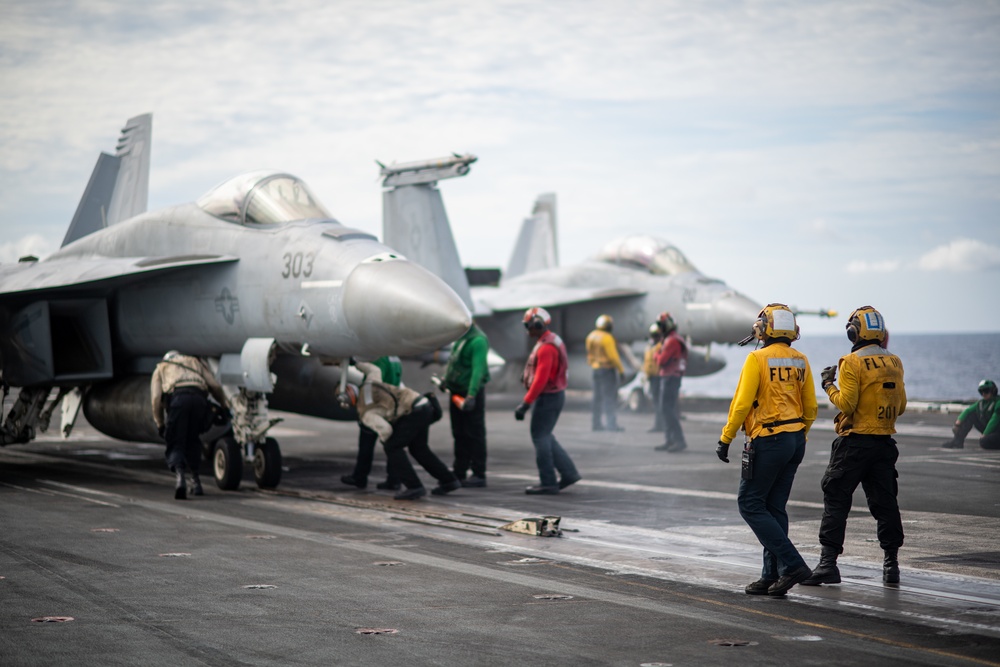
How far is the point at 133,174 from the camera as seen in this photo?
64.6ft

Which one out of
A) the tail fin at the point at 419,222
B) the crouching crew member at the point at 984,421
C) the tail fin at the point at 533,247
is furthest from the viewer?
the tail fin at the point at 533,247

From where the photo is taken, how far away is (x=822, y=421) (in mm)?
21328

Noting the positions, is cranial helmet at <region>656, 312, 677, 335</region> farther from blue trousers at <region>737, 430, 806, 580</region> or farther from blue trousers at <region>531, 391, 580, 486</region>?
blue trousers at <region>737, 430, 806, 580</region>

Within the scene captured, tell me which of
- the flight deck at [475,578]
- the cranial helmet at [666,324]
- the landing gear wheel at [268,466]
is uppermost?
the cranial helmet at [666,324]

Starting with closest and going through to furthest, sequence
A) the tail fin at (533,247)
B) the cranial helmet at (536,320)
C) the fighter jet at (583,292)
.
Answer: the cranial helmet at (536,320) → the fighter jet at (583,292) → the tail fin at (533,247)

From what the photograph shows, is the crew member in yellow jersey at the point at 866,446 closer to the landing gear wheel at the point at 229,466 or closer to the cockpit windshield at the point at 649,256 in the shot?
the landing gear wheel at the point at 229,466

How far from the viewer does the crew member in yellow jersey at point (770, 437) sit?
6703 mm

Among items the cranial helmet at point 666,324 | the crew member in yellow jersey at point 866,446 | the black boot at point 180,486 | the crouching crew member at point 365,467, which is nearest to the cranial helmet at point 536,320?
the crouching crew member at point 365,467

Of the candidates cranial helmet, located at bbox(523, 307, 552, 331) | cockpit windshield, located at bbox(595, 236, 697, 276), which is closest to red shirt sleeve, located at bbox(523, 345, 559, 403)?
cranial helmet, located at bbox(523, 307, 552, 331)

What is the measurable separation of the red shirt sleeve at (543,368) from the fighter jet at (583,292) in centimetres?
1085

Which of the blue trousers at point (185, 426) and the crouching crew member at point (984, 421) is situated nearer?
the blue trousers at point (185, 426)

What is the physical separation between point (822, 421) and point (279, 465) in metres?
12.3

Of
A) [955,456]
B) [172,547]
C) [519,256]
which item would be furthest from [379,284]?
[519,256]

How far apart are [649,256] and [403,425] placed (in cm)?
1402
